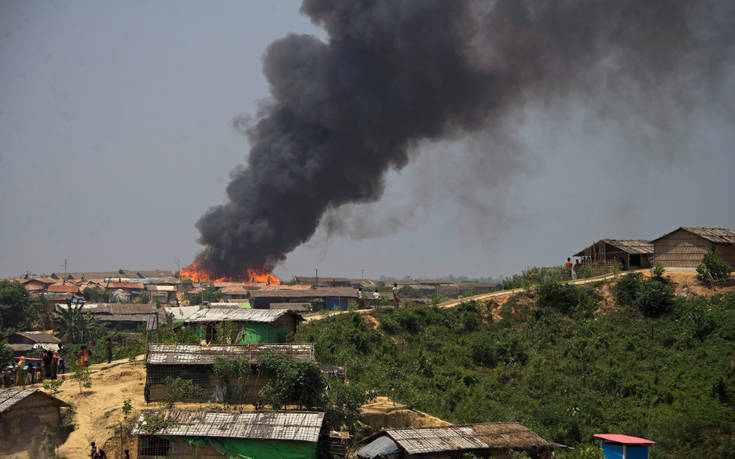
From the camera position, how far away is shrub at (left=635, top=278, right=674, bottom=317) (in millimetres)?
34062

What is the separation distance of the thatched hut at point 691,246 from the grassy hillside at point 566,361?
3235 mm

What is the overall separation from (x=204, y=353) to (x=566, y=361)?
1758cm

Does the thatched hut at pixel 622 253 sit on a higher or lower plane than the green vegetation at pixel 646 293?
higher

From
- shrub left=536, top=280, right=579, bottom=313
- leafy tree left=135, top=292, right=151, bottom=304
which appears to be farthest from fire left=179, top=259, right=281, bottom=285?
shrub left=536, top=280, right=579, bottom=313

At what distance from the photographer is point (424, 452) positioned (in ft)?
55.4

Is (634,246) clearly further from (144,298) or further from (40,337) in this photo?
(144,298)

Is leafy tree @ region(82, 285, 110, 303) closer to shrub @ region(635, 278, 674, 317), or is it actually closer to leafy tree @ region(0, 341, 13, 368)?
leafy tree @ region(0, 341, 13, 368)

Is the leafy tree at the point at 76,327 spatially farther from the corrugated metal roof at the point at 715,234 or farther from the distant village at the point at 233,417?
the corrugated metal roof at the point at 715,234

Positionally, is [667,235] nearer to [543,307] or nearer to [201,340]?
[543,307]

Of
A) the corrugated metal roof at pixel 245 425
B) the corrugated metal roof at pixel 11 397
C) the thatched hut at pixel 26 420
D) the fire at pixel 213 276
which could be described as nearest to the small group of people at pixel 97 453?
the corrugated metal roof at pixel 245 425

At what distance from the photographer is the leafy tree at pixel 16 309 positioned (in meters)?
49.9

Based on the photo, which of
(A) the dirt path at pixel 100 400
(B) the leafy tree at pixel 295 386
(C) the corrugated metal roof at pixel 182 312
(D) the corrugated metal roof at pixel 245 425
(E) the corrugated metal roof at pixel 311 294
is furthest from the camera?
(E) the corrugated metal roof at pixel 311 294

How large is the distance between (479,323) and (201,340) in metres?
17.0

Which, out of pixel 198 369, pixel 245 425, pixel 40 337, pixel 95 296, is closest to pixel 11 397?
pixel 198 369
